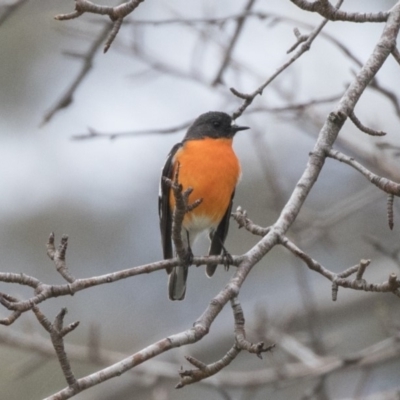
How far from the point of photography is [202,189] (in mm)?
5445

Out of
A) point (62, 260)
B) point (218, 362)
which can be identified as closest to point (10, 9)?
point (62, 260)

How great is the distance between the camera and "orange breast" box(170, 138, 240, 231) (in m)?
5.46

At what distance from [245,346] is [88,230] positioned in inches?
447

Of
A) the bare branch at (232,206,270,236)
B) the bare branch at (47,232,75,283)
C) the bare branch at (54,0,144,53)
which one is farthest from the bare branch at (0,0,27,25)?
the bare branch at (232,206,270,236)

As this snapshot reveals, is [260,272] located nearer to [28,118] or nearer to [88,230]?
[88,230]

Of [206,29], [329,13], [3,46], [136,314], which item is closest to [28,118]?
[3,46]

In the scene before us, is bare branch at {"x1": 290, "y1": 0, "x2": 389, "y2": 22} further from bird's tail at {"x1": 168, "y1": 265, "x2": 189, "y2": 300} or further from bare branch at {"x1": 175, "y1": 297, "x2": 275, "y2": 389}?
bird's tail at {"x1": 168, "y1": 265, "x2": 189, "y2": 300}

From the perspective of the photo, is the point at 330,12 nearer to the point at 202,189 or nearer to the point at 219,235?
the point at 202,189

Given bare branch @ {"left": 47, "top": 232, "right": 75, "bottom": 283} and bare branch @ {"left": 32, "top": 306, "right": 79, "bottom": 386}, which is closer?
bare branch @ {"left": 32, "top": 306, "right": 79, "bottom": 386}

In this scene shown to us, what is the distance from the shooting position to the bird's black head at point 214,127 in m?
6.05

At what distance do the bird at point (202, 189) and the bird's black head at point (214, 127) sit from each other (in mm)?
11

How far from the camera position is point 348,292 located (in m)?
7.32

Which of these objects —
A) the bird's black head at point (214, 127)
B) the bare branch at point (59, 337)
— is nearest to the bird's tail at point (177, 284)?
the bird's black head at point (214, 127)

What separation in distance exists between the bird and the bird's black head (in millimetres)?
11
